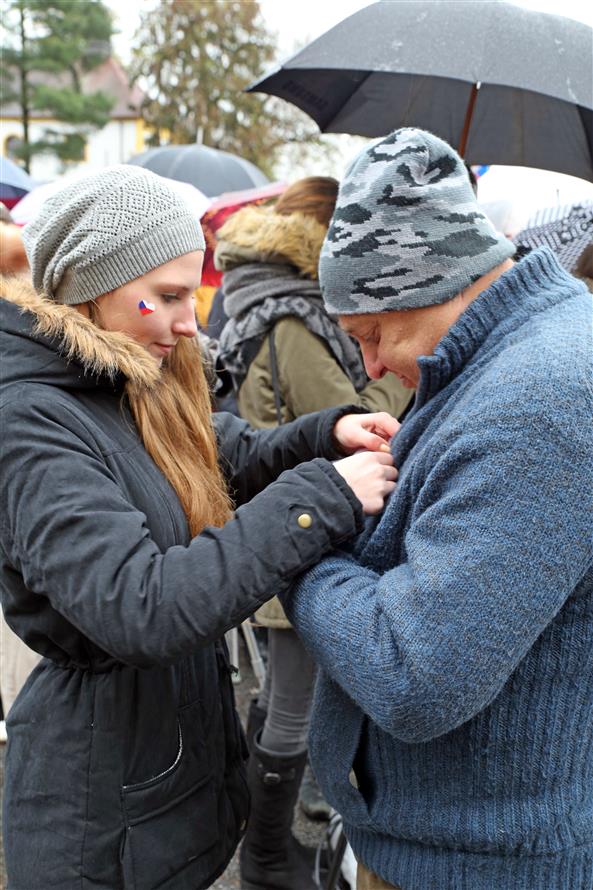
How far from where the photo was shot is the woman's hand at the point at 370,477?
140cm

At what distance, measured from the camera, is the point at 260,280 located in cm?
302

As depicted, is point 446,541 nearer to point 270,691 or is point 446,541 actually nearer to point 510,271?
point 510,271

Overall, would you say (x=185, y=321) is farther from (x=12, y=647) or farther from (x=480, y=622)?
(x=12, y=647)

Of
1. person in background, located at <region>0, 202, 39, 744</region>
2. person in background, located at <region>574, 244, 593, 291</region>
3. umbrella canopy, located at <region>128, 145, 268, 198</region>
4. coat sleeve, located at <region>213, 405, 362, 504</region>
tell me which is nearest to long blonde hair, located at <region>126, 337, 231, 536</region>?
coat sleeve, located at <region>213, 405, 362, 504</region>

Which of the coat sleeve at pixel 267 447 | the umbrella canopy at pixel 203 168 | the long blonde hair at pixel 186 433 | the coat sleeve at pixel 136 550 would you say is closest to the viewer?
the coat sleeve at pixel 136 550

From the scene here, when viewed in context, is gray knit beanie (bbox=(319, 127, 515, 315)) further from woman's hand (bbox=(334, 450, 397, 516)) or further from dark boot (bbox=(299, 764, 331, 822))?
dark boot (bbox=(299, 764, 331, 822))

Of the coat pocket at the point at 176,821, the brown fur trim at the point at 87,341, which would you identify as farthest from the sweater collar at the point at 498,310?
the coat pocket at the point at 176,821

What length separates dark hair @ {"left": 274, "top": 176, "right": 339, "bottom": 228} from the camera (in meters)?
3.03

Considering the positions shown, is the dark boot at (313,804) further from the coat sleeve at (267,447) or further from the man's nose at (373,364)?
the man's nose at (373,364)

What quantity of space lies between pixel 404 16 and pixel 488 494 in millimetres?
2218

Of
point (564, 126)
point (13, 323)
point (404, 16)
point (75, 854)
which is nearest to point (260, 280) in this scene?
point (404, 16)

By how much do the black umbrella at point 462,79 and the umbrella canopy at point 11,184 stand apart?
3250mm

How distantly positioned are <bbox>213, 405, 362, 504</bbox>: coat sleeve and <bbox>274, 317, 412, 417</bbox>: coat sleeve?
801mm

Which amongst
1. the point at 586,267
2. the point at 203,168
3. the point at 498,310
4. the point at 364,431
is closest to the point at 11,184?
the point at 203,168
